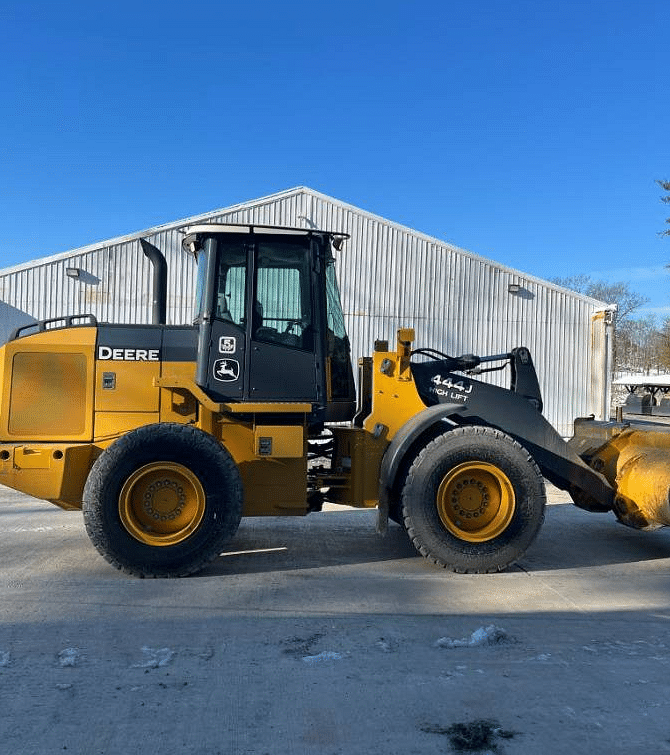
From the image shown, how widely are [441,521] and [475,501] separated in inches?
13.9

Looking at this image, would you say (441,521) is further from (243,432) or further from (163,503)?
(163,503)

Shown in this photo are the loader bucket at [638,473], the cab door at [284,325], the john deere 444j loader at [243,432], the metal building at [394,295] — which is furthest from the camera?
the metal building at [394,295]

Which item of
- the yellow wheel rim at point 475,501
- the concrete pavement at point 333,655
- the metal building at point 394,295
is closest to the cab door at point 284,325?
the yellow wheel rim at point 475,501

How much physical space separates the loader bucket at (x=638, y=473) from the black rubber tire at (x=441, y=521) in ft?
3.29

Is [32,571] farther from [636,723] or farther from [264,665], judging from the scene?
[636,723]

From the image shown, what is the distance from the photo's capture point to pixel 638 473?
20.7 ft

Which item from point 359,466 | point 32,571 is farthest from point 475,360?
point 32,571

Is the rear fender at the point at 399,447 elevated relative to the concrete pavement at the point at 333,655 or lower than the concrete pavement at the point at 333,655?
elevated

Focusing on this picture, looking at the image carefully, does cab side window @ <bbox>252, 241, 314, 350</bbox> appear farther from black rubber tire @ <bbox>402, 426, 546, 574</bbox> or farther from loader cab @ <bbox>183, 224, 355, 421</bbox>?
black rubber tire @ <bbox>402, 426, 546, 574</bbox>

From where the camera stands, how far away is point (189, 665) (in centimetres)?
390

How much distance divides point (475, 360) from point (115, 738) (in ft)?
15.1

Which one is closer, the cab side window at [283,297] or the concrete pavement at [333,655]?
the concrete pavement at [333,655]

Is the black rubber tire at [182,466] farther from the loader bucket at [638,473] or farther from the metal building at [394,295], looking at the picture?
the metal building at [394,295]

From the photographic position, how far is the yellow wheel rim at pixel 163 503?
18.2 ft
